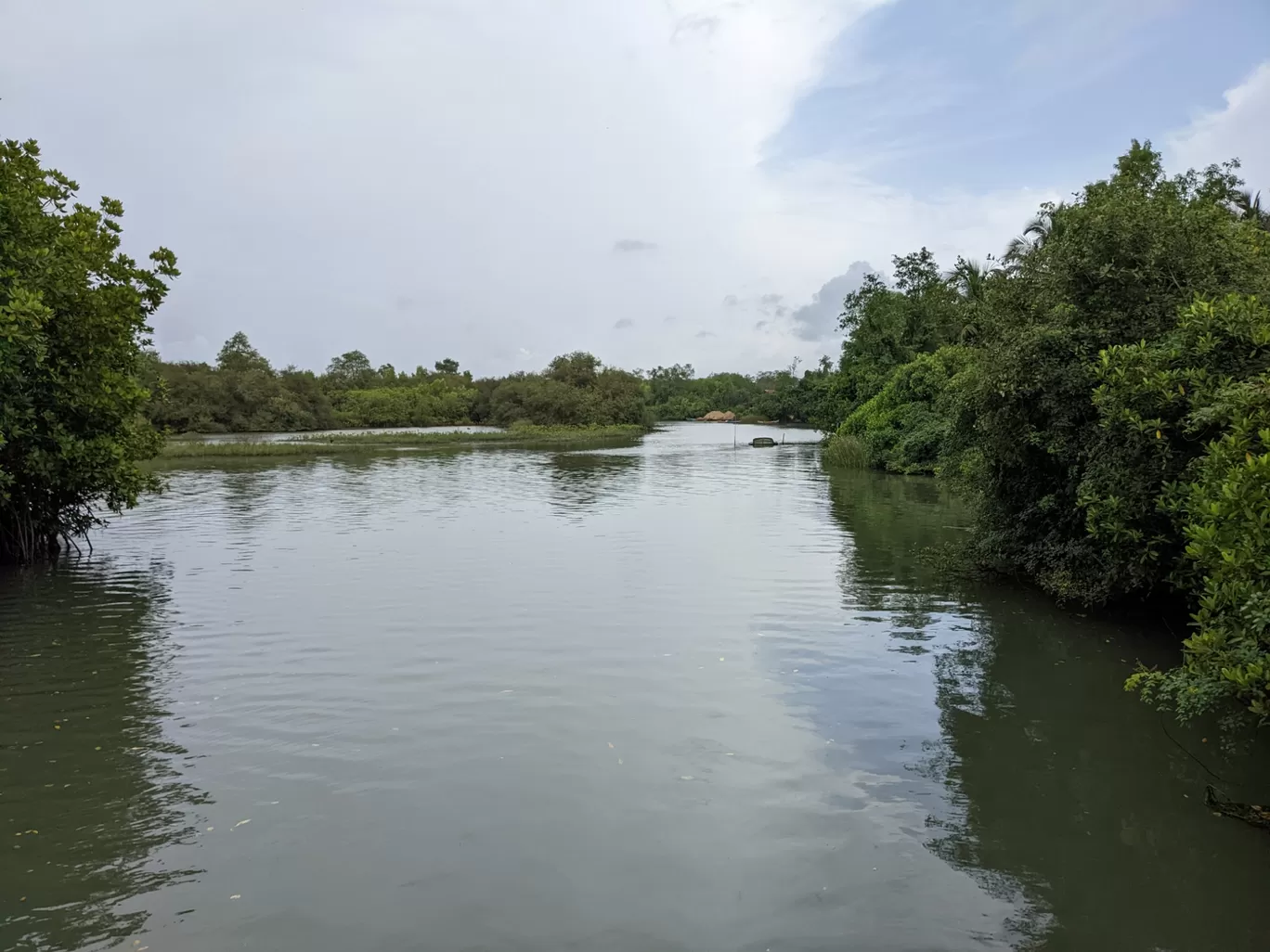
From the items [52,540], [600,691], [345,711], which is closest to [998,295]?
[600,691]

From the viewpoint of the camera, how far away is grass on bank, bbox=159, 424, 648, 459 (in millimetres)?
54500

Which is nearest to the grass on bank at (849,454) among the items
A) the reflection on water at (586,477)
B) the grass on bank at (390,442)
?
the reflection on water at (586,477)

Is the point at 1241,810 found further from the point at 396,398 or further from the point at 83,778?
the point at 396,398

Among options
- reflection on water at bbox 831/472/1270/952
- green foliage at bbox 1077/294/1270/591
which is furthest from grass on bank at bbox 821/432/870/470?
green foliage at bbox 1077/294/1270/591

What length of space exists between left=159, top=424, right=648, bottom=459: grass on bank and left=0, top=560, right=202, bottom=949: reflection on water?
30.9 m

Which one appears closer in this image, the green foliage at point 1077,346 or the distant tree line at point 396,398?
the green foliage at point 1077,346

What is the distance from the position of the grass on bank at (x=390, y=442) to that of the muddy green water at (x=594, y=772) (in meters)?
32.7

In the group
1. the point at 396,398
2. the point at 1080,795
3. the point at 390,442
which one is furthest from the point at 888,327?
the point at 396,398

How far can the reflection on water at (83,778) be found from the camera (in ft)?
18.4

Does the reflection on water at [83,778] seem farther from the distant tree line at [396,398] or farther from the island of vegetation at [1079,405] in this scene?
the distant tree line at [396,398]

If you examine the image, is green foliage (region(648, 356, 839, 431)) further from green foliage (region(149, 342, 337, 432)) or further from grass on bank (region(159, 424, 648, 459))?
green foliage (region(149, 342, 337, 432))

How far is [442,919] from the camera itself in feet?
18.1

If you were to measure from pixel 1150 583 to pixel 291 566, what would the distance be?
15.8m

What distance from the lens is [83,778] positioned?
24.8 ft
